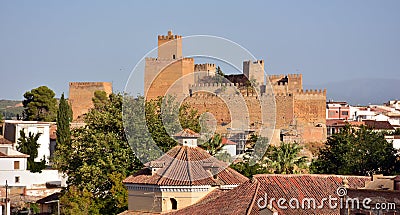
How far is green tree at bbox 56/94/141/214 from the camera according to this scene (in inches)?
1275

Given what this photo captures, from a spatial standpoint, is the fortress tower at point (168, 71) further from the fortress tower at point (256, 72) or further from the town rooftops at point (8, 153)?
the town rooftops at point (8, 153)

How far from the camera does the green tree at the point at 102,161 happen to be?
32.4 metres

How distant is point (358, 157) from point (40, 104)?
34.8 meters

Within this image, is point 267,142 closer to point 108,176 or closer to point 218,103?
point 218,103

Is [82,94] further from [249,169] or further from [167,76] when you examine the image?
[249,169]

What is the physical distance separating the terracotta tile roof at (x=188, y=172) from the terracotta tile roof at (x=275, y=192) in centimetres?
143

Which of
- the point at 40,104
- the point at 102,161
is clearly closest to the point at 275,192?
the point at 102,161

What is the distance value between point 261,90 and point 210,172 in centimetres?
4249

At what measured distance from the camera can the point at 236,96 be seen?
6644cm

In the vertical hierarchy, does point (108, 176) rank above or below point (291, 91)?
below

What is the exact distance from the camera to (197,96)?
6756 cm

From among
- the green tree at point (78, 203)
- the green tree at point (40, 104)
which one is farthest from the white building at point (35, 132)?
the green tree at point (78, 203)

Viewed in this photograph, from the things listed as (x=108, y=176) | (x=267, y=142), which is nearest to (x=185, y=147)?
(x=108, y=176)

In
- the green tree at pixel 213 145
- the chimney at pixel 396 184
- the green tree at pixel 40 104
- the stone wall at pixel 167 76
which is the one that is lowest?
the chimney at pixel 396 184
